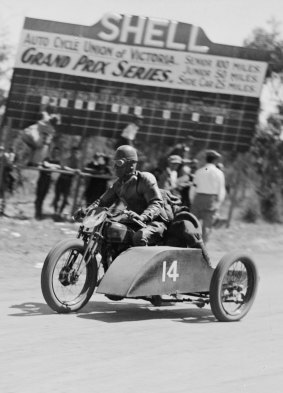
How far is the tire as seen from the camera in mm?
7914

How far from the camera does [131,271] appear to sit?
8.05 m

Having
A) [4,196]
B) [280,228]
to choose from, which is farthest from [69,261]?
[280,228]

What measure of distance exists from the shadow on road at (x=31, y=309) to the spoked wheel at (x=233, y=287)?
1.52 meters

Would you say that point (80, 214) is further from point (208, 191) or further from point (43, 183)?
point (43, 183)

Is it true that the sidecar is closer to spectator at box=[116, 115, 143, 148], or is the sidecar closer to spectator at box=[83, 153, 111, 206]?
spectator at box=[116, 115, 143, 148]

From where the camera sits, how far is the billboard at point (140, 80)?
667 inches

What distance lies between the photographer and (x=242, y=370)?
6539mm

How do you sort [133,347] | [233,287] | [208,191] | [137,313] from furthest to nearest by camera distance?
[208,191], [137,313], [233,287], [133,347]

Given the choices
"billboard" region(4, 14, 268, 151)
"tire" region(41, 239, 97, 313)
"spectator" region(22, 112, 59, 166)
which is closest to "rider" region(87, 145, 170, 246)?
"tire" region(41, 239, 97, 313)

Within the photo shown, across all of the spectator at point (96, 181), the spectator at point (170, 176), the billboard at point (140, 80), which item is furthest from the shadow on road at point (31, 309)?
the billboard at point (140, 80)

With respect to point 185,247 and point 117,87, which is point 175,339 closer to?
point 185,247

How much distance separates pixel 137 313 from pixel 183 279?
2.15 feet

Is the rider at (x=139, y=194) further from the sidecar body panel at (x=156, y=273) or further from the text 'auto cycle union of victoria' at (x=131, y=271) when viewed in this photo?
the sidecar body panel at (x=156, y=273)

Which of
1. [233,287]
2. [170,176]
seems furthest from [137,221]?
[170,176]
